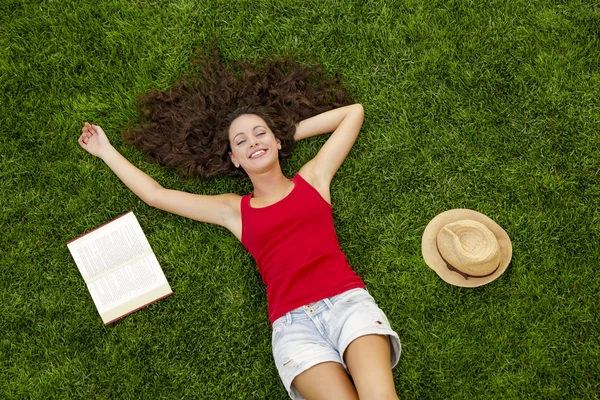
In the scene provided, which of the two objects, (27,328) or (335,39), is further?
(335,39)

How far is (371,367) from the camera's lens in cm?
305

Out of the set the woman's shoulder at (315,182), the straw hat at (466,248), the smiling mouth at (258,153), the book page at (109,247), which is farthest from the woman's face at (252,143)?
the straw hat at (466,248)

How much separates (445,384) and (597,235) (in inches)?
69.4

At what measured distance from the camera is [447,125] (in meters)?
4.03

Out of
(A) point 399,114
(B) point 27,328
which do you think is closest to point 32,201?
(B) point 27,328

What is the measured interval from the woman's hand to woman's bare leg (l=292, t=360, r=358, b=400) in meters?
2.43

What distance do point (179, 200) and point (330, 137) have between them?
52.3 inches

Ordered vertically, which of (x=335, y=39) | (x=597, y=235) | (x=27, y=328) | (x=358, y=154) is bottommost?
(x=597, y=235)

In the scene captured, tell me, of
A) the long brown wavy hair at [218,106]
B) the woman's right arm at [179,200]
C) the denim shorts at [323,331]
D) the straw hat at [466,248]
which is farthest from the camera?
the long brown wavy hair at [218,106]

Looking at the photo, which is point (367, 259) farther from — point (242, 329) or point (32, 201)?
point (32, 201)

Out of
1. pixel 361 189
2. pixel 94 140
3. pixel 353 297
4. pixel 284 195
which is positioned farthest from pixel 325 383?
pixel 94 140

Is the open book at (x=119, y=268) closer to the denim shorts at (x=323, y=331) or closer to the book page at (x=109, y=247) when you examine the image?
the book page at (x=109, y=247)

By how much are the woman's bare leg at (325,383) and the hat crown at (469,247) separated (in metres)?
Answer: 1.21

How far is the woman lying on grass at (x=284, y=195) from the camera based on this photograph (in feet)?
10.4
